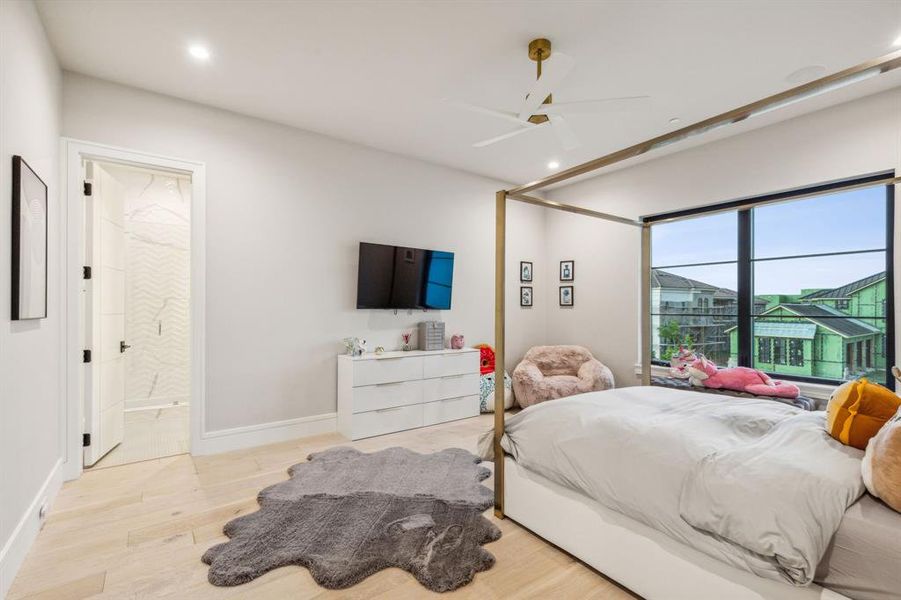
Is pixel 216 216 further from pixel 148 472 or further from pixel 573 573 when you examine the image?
pixel 573 573

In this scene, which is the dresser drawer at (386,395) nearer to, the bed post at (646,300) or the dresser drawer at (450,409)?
the dresser drawer at (450,409)

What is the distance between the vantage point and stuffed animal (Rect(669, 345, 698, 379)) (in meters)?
4.05

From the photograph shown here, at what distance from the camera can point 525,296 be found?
5484 millimetres

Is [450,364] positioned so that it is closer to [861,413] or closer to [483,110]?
[483,110]

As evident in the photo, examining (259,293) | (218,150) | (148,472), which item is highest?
(218,150)

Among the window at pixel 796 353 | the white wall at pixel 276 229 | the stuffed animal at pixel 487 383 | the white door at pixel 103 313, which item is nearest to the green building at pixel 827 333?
the window at pixel 796 353

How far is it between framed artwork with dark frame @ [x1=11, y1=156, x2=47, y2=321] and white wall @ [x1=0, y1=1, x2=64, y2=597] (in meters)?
0.05

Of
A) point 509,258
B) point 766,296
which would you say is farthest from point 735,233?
point 509,258

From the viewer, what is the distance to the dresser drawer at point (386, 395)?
12.3 feet

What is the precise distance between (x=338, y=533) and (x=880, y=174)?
446 centimetres

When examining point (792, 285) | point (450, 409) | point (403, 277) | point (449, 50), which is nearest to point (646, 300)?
point (792, 285)

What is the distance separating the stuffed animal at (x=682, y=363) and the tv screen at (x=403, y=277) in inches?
92.5

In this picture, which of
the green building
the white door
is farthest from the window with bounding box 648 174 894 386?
the white door

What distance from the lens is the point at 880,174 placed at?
3176mm
